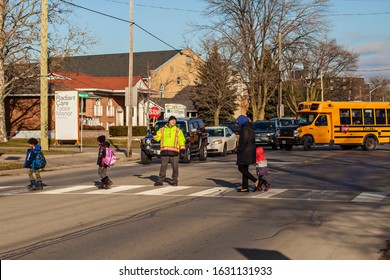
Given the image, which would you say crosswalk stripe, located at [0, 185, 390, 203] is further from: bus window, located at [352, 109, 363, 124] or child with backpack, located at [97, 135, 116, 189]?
bus window, located at [352, 109, 363, 124]

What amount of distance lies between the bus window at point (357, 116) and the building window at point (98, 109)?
103 feet

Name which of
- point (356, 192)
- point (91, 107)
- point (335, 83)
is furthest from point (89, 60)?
point (356, 192)

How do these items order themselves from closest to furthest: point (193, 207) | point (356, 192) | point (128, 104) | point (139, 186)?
point (193, 207) < point (356, 192) < point (139, 186) < point (128, 104)

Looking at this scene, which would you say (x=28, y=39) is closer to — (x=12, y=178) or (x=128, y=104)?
(x=128, y=104)

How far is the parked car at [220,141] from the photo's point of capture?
3073cm

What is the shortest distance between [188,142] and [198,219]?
48.8 feet

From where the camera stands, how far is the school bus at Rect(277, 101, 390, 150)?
3494 cm

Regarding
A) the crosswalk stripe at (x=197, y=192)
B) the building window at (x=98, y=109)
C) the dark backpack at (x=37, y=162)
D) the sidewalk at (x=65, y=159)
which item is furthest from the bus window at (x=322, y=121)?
the building window at (x=98, y=109)

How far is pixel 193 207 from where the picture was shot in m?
12.5

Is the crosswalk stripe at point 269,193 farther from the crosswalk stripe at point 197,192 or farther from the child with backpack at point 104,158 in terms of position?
the child with backpack at point 104,158

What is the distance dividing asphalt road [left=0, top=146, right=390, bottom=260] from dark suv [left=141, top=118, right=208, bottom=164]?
6.39 metres

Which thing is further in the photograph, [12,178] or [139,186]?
[12,178]

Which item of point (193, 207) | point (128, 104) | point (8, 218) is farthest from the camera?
point (128, 104)

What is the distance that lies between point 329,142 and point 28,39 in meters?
18.8
